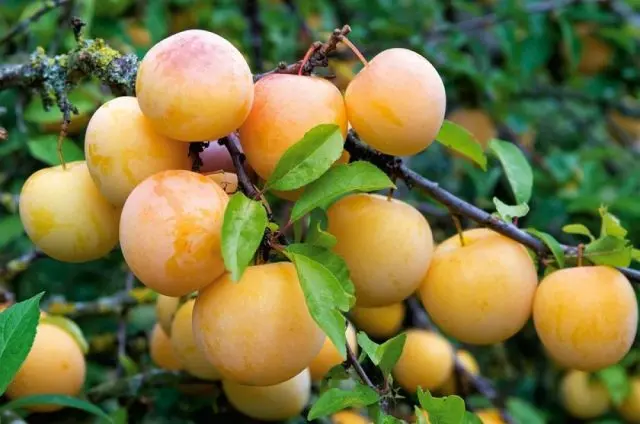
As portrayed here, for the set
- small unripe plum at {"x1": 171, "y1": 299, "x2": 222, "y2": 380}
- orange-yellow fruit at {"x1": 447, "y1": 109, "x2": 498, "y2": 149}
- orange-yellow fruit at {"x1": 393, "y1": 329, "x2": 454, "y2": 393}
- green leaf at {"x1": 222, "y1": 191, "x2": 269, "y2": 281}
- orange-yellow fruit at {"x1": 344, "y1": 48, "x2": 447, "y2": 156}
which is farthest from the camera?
orange-yellow fruit at {"x1": 447, "y1": 109, "x2": 498, "y2": 149}

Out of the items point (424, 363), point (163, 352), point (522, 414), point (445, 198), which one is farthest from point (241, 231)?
point (522, 414)

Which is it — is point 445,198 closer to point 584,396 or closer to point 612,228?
point 612,228

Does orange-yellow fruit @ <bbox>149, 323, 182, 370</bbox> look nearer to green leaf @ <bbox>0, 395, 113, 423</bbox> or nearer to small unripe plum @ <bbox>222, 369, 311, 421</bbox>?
small unripe plum @ <bbox>222, 369, 311, 421</bbox>

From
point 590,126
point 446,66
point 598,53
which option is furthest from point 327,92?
point 590,126

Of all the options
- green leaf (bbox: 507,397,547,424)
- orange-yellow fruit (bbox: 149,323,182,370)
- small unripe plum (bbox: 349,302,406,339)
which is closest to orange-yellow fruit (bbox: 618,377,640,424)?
green leaf (bbox: 507,397,547,424)

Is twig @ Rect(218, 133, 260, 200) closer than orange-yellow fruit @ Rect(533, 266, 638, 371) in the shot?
Yes

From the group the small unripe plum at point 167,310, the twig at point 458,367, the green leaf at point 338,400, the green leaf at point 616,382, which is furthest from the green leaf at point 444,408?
the green leaf at point 616,382

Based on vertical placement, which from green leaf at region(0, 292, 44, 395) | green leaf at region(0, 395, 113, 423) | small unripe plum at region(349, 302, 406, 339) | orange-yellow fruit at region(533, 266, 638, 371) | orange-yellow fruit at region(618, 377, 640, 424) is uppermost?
green leaf at region(0, 292, 44, 395)

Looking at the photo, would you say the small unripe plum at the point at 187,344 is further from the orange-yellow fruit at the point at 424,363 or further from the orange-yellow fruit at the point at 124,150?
the orange-yellow fruit at the point at 424,363
